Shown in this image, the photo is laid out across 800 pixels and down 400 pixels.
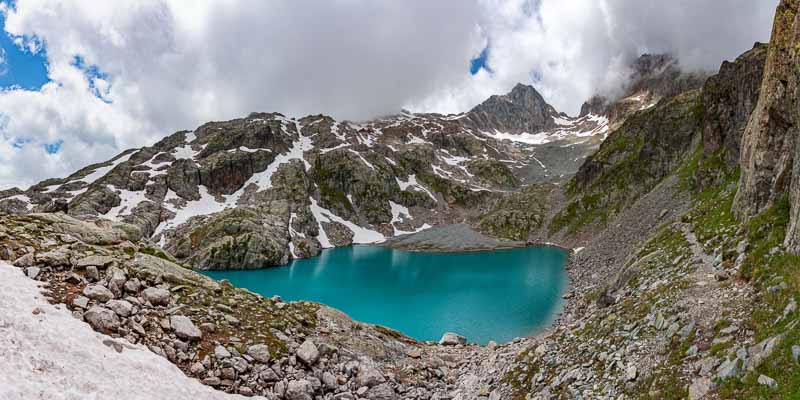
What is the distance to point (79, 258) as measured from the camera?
1944cm

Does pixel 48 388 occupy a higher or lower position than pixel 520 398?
higher

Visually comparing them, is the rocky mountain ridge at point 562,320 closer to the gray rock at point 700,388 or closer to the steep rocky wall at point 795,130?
the gray rock at point 700,388

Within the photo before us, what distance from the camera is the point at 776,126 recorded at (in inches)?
819

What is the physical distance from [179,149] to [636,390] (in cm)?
20972

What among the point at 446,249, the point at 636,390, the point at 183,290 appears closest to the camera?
the point at 636,390

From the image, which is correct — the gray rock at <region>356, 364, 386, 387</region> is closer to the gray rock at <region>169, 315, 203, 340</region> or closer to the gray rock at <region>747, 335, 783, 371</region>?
the gray rock at <region>169, 315, 203, 340</region>

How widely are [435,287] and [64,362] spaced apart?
223 ft

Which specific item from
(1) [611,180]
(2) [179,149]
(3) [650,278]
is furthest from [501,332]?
(2) [179,149]

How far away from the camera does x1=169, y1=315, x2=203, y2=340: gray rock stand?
17.5 metres

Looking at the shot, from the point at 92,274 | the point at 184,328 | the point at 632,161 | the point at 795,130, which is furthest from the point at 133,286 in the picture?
the point at 632,161

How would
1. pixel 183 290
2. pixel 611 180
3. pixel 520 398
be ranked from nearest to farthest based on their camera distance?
1. pixel 520 398
2. pixel 183 290
3. pixel 611 180

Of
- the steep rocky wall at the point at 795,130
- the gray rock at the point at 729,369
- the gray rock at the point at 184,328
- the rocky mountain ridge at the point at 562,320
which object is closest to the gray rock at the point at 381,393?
the rocky mountain ridge at the point at 562,320

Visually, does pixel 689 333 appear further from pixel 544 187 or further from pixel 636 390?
pixel 544 187

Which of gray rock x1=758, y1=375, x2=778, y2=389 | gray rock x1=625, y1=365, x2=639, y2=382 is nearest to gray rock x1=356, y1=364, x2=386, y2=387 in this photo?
gray rock x1=625, y1=365, x2=639, y2=382
